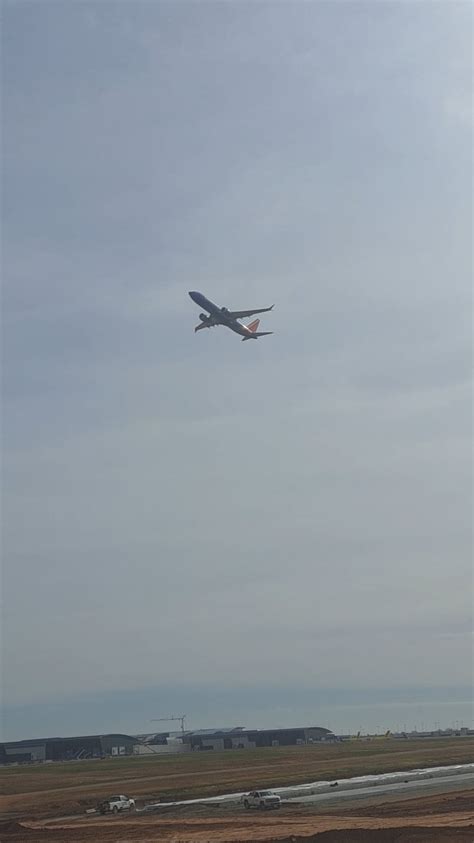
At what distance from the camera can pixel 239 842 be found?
47219 millimetres

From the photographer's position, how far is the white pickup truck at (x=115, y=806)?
7519cm

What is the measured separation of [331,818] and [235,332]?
72454 mm

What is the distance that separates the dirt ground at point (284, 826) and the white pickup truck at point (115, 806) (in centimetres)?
228

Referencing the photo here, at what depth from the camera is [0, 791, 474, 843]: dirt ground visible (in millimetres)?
43125

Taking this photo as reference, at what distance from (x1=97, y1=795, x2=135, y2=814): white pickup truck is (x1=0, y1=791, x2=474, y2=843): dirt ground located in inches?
90.0

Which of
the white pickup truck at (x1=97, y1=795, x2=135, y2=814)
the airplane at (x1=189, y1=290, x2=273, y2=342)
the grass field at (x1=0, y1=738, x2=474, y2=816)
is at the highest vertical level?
the airplane at (x1=189, y1=290, x2=273, y2=342)

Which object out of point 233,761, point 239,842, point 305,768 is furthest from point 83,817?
point 233,761

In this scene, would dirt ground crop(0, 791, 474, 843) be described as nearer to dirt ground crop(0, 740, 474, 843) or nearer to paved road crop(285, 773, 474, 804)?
dirt ground crop(0, 740, 474, 843)

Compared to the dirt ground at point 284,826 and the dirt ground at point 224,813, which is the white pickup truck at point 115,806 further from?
the dirt ground at point 284,826

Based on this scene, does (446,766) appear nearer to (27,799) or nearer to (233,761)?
(233,761)

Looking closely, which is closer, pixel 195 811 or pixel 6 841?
pixel 6 841

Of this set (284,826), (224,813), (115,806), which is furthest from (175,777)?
(284,826)

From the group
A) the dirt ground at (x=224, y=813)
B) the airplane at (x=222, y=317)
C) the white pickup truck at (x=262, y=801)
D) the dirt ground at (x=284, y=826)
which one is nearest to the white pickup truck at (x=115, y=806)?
the dirt ground at (x=224, y=813)

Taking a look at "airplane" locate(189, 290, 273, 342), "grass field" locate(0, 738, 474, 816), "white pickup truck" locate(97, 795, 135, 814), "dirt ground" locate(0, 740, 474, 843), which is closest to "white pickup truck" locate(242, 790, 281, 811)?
"dirt ground" locate(0, 740, 474, 843)
